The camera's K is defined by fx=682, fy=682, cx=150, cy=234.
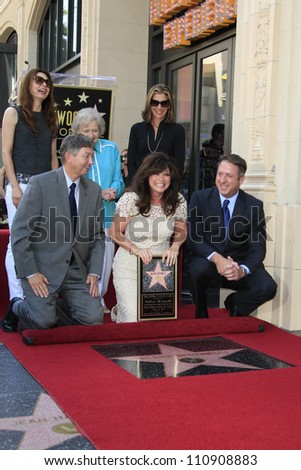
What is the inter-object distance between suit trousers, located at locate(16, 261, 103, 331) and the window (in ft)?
26.9

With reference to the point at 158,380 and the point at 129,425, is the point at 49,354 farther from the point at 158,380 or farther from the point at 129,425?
the point at 129,425

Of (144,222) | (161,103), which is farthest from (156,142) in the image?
(144,222)

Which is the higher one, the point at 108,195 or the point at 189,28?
the point at 189,28

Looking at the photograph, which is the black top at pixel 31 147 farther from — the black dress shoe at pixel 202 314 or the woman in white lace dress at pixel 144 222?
the black dress shoe at pixel 202 314

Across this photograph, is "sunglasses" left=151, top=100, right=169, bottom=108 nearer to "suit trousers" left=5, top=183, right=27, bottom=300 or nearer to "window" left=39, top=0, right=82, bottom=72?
"suit trousers" left=5, top=183, right=27, bottom=300

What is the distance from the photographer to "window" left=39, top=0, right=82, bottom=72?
Result: 509 inches

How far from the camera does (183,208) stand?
213 inches

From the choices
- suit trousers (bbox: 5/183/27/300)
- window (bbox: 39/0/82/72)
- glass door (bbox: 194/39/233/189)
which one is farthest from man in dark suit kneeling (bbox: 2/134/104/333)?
window (bbox: 39/0/82/72)

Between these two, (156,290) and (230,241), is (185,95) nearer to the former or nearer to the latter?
(230,241)

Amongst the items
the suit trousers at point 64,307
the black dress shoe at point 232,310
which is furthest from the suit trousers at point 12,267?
the black dress shoe at point 232,310

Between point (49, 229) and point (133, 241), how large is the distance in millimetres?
763

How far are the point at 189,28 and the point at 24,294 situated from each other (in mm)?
4807
